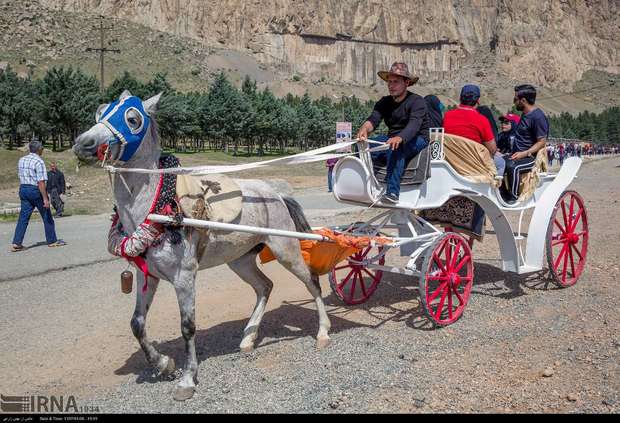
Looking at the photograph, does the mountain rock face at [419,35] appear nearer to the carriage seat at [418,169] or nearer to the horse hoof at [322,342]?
the carriage seat at [418,169]

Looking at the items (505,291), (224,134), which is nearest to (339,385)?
(505,291)

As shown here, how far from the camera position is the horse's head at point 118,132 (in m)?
4.92

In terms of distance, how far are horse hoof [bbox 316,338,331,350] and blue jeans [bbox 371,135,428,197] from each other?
1.82 m

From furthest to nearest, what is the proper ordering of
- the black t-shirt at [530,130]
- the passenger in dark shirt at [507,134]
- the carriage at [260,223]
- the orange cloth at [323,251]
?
the passenger in dark shirt at [507,134] → the black t-shirt at [530,130] → the orange cloth at [323,251] → the carriage at [260,223]

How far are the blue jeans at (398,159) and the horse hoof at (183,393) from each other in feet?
10.2

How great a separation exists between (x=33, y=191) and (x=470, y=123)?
976 centimetres

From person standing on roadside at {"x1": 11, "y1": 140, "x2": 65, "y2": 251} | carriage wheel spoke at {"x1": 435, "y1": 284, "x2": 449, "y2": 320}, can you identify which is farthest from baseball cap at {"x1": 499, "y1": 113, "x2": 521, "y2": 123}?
person standing on roadside at {"x1": 11, "y1": 140, "x2": 65, "y2": 251}

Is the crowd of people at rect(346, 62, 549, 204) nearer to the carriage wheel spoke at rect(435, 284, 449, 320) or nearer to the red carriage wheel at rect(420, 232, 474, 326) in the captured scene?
the red carriage wheel at rect(420, 232, 474, 326)

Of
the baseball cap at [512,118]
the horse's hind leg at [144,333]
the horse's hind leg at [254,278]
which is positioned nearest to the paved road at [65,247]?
the horse's hind leg at [254,278]

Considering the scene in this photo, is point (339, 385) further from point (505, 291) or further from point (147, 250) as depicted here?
point (505, 291)

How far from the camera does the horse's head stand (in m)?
4.92

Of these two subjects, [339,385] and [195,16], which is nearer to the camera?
[339,385]

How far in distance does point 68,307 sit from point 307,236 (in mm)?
3959

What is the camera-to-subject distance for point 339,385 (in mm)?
5281
